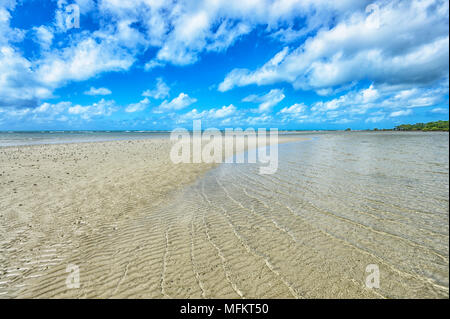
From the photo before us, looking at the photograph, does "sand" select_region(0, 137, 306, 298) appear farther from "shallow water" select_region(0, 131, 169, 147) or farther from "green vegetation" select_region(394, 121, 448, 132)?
"green vegetation" select_region(394, 121, 448, 132)

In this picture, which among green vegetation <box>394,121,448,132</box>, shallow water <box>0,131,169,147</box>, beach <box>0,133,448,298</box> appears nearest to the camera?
beach <box>0,133,448,298</box>

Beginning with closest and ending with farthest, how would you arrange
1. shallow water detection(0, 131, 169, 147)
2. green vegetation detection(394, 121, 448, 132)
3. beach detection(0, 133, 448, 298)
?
beach detection(0, 133, 448, 298) < shallow water detection(0, 131, 169, 147) < green vegetation detection(394, 121, 448, 132)

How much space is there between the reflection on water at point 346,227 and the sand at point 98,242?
1.09m

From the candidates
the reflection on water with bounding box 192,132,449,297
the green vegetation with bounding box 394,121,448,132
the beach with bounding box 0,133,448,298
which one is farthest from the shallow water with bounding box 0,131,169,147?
the green vegetation with bounding box 394,121,448,132

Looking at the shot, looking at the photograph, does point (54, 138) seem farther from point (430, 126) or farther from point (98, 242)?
point (430, 126)

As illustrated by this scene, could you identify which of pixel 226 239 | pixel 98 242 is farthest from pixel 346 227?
pixel 98 242

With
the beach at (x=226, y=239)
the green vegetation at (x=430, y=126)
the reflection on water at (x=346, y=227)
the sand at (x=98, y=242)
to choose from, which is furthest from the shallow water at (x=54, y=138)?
the green vegetation at (x=430, y=126)

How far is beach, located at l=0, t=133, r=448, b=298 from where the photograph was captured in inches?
153

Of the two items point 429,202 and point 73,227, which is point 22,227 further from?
point 429,202

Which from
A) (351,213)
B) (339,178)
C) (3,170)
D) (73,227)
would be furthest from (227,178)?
(3,170)

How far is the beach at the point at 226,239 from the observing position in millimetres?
3883

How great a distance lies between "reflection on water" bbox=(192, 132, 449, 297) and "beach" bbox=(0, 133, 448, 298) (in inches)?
1.2

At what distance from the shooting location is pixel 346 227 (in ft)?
19.7

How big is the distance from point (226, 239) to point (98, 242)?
11.4ft
